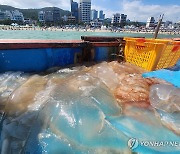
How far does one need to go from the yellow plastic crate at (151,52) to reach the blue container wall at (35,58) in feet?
4.83

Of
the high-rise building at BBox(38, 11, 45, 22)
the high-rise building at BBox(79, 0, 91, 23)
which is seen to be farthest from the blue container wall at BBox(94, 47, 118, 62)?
the high-rise building at BBox(79, 0, 91, 23)

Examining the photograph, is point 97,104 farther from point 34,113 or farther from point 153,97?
point 153,97

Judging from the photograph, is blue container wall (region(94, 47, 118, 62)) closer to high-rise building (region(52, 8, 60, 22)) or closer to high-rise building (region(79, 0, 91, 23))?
high-rise building (region(52, 8, 60, 22))

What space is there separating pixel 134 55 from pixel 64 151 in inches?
143

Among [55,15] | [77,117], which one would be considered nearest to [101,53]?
[77,117]

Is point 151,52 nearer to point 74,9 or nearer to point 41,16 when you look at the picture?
point 41,16

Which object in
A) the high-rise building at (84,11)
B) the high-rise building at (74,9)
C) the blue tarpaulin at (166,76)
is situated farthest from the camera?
the high-rise building at (74,9)

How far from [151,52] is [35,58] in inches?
110

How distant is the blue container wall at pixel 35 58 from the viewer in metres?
3.65

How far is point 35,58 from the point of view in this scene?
4.01 meters

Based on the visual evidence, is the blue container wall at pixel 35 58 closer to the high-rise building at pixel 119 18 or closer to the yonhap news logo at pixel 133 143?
the yonhap news logo at pixel 133 143

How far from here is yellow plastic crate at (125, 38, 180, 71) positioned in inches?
161

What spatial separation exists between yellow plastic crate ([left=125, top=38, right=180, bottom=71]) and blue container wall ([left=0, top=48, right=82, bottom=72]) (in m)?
1.47

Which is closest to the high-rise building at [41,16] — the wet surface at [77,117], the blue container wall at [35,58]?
the blue container wall at [35,58]
